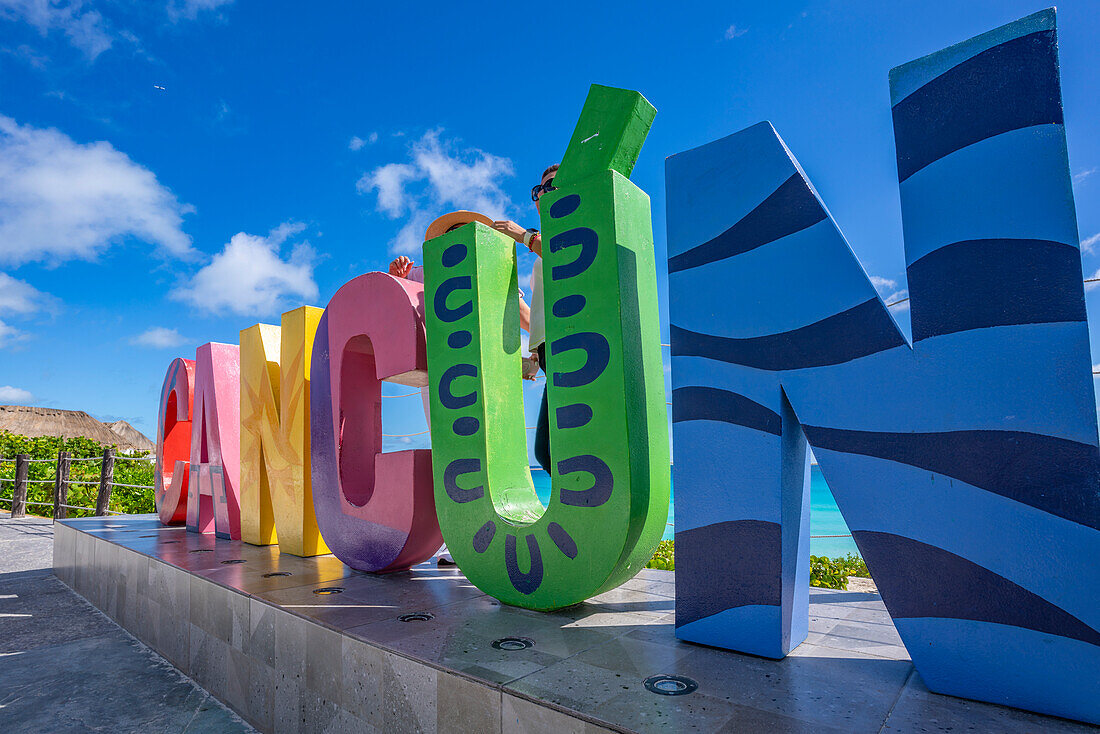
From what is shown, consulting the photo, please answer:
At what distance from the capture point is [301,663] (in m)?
Answer: 3.21

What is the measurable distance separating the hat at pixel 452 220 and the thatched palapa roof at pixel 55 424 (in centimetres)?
4140

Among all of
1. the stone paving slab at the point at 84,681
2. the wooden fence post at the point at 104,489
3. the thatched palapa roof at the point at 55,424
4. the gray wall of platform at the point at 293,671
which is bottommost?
the stone paving slab at the point at 84,681

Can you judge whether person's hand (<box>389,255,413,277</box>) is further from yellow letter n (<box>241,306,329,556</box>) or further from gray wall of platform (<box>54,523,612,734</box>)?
gray wall of platform (<box>54,523,612,734</box>)

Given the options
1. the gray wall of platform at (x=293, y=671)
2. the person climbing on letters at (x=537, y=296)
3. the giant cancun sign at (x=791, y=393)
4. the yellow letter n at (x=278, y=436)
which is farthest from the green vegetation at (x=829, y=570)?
the yellow letter n at (x=278, y=436)

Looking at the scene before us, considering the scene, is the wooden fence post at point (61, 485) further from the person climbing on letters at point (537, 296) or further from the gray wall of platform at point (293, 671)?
the person climbing on letters at point (537, 296)

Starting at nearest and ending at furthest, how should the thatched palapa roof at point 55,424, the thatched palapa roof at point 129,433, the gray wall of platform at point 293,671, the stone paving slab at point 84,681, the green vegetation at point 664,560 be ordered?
the gray wall of platform at point 293,671, the stone paving slab at point 84,681, the green vegetation at point 664,560, the thatched palapa roof at point 55,424, the thatched palapa roof at point 129,433

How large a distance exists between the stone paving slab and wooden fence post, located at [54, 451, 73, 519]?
5.76 m

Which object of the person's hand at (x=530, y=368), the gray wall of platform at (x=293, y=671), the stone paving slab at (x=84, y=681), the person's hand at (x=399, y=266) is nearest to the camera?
the gray wall of platform at (x=293, y=671)

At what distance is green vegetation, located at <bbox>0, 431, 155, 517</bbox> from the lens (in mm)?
13266

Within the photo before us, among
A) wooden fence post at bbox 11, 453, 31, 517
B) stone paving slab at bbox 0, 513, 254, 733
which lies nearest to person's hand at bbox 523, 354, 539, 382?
stone paving slab at bbox 0, 513, 254, 733

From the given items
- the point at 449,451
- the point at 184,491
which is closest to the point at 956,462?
the point at 449,451

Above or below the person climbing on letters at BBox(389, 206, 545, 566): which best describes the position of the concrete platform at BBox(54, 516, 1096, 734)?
below

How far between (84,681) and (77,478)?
13.5m

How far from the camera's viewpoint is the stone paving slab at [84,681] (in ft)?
11.8
